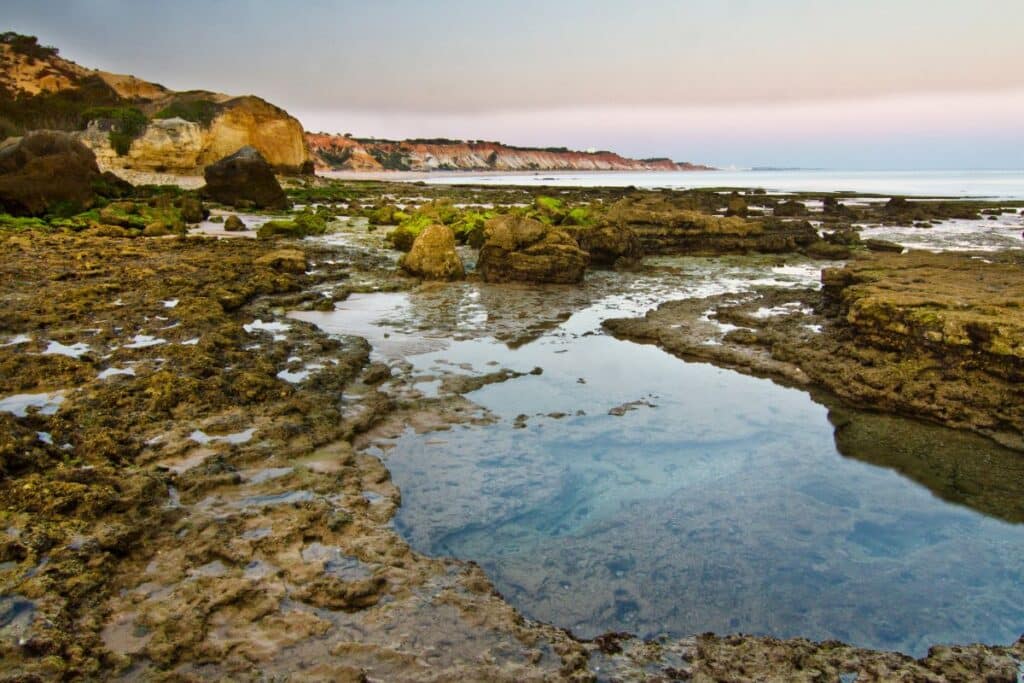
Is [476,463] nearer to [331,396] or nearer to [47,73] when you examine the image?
[331,396]

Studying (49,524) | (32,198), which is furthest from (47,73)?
(49,524)

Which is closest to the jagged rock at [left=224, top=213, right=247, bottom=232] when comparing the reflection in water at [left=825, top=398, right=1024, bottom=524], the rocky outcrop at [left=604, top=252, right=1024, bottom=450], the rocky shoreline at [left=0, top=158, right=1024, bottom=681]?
the rocky shoreline at [left=0, top=158, right=1024, bottom=681]

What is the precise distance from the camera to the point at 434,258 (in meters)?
12.4

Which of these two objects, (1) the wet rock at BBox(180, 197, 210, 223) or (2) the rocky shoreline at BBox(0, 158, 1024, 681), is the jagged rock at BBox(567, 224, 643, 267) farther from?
(1) the wet rock at BBox(180, 197, 210, 223)

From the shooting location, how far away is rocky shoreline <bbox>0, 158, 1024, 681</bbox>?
105 inches

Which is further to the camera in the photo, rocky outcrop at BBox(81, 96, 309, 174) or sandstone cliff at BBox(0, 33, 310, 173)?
sandstone cliff at BBox(0, 33, 310, 173)

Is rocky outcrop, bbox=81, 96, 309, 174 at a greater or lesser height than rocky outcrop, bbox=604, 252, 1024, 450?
greater

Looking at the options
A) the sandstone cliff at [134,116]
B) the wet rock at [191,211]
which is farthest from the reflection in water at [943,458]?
the sandstone cliff at [134,116]

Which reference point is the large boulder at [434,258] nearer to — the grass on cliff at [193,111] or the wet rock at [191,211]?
the wet rock at [191,211]

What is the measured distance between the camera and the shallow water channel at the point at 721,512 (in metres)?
3.17

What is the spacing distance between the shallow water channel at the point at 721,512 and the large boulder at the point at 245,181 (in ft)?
74.7

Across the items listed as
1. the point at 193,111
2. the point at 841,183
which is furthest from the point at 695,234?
the point at 841,183

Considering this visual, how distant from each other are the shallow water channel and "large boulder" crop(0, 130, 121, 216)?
1808cm

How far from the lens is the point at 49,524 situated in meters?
3.29
